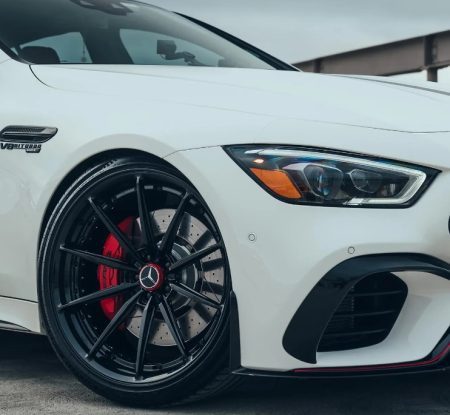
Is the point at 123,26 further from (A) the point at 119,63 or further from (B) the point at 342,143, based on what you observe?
(B) the point at 342,143

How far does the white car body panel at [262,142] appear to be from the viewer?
9.37ft

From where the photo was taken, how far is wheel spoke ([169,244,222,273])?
3.11 meters

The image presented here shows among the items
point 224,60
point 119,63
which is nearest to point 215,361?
point 119,63

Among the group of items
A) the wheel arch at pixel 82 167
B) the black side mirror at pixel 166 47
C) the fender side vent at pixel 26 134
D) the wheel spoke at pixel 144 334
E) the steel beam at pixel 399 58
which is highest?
the black side mirror at pixel 166 47

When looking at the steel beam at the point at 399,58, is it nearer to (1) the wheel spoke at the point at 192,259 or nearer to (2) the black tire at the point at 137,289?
(2) the black tire at the point at 137,289

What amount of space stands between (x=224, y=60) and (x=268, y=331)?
189cm

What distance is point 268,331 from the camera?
2.93 meters

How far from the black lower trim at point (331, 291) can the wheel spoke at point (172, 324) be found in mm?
399

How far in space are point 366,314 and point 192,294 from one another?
22.0 inches

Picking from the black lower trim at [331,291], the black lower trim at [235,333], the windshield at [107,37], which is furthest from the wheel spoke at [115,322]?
the windshield at [107,37]

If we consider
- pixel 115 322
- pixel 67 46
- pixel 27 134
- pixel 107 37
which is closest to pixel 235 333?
pixel 115 322

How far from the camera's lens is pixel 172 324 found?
10.5ft

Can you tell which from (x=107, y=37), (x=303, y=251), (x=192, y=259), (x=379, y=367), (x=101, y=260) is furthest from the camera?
(x=107, y=37)

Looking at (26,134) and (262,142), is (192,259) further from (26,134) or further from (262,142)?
(26,134)
